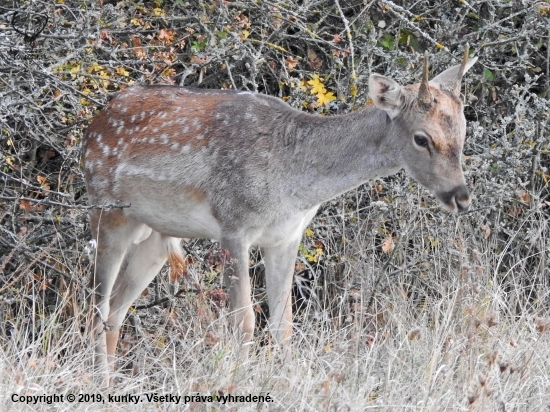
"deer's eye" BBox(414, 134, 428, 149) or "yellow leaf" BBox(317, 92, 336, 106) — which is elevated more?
"deer's eye" BBox(414, 134, 428, 149)

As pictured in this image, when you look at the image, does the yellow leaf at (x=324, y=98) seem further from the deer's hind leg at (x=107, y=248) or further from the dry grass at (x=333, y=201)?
the deer's hind leg at (x=107, y=248)

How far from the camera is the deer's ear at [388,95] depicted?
6.11m

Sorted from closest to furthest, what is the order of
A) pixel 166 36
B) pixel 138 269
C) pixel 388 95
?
pixel 388 95 < pixel 138 269 < pixel 166 36

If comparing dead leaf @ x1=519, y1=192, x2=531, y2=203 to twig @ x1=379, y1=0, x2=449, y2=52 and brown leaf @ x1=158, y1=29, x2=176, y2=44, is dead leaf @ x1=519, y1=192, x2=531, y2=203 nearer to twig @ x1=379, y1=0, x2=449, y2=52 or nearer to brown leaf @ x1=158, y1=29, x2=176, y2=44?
twig @ x1=379, y1=0, x2=449, y2=52

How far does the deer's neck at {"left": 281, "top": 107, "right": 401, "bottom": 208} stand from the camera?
624 centimetres

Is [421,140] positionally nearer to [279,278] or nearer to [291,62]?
[279,278]

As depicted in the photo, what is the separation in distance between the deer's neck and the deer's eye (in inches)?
5.6

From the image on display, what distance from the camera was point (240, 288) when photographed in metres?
6.33

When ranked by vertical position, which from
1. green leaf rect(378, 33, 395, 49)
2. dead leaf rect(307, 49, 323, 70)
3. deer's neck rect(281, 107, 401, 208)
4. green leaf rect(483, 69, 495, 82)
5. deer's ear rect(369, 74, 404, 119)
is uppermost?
deer's ear rect(369, 74, 404, 119)

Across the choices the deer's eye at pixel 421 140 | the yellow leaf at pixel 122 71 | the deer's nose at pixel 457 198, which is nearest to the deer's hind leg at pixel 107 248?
the yellow leaf at pixel 122 71

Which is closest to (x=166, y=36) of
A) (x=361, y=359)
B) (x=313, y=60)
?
(x=313, y=60)

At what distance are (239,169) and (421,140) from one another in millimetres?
1046

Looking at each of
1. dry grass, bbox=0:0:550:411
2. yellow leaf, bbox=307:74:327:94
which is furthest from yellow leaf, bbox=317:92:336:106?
dry grass, bbox=0:0:550:411

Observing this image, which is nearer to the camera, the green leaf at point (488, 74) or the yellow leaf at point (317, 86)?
the yellow leaf at point (317, 86)
